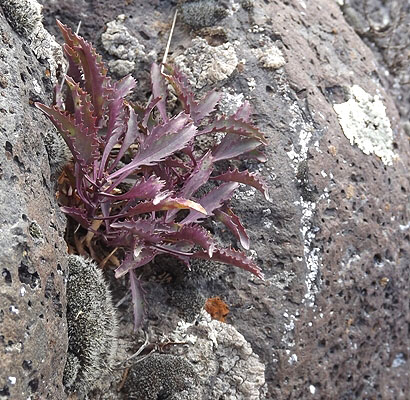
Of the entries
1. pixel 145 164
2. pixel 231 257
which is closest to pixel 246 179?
pixel 231 257

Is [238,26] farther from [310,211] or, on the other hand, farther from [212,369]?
[212,369]

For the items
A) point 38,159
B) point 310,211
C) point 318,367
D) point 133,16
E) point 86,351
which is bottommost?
point 318,367

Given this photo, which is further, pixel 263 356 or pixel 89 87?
pixel 263 356

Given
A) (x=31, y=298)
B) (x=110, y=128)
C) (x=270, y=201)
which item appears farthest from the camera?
(x=270, y=201)

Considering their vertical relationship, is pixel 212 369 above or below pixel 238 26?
below

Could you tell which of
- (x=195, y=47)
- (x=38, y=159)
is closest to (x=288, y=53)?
(x=195, y=47)

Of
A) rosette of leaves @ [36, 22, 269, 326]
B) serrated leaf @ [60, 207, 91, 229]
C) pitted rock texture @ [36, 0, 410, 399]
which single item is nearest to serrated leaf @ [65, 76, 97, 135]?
rosette of leaves @ [36, 22, 269, 326]

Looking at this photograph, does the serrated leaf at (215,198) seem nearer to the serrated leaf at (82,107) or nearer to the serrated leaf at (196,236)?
the serrated leaf at (196,236)

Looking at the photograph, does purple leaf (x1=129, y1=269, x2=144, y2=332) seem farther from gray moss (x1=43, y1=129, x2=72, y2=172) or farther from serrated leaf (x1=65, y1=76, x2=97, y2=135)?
serrated leaf (x1=65, y1=76, x2=97, y2=135)
